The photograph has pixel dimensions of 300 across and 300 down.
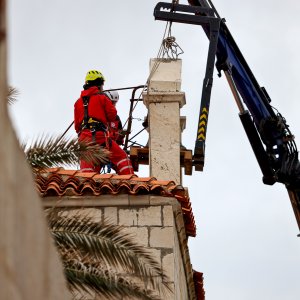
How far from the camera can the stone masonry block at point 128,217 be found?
12.2 meters

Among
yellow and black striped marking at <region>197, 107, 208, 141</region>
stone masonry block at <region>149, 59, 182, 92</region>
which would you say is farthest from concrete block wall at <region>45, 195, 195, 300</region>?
yellow and black striped marking at <region>197, 107, 208, 141</region>

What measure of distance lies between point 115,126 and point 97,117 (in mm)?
364

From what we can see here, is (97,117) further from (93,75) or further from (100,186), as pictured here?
(100,186)

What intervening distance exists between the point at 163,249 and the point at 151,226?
0.27 metres

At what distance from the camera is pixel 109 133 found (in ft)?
49.5

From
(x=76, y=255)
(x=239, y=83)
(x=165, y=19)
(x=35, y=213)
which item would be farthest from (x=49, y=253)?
(x=239, y=83)

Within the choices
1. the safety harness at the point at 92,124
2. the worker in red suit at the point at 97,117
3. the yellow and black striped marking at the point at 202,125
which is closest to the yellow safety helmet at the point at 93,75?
the worker in red suit at the point at 97,117

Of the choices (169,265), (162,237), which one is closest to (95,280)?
(169,265)

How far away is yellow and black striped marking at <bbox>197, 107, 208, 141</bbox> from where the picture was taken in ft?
54.1

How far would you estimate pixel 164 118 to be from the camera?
1481 cm

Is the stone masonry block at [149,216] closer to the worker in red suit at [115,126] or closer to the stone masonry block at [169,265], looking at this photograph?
the stone masonry block at [169,265]

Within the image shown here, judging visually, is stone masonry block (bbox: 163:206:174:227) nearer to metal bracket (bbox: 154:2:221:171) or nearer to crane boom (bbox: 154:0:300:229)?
metal bracket (bbox: 154:2:221:171)

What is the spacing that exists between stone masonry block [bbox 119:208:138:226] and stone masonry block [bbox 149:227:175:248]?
21 cm

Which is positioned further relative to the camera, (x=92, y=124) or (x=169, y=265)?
(x=92, y=124)
